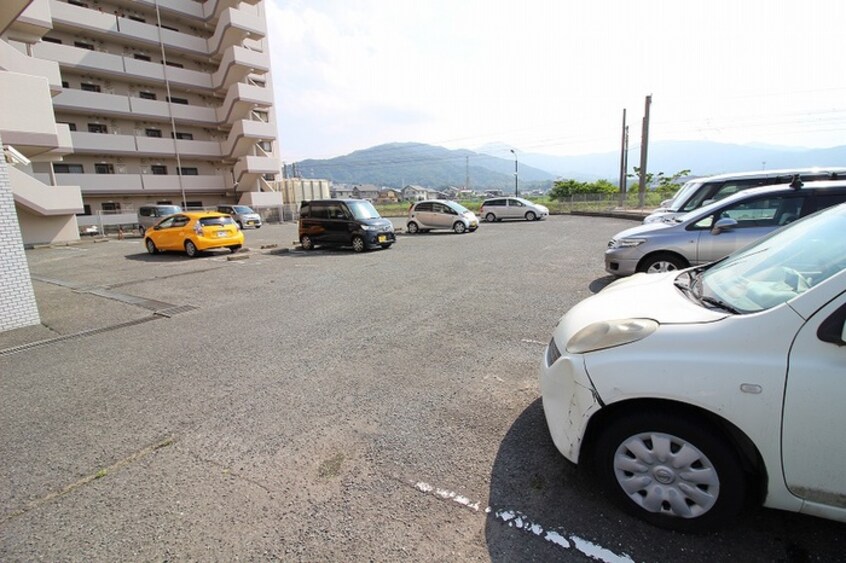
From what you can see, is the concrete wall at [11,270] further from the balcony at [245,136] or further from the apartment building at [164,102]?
the balcony at [245,136]

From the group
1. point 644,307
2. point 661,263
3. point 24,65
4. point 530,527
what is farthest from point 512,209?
point 24,65

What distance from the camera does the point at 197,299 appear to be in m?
7.68

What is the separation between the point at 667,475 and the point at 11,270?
8255mm

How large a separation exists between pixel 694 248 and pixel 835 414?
17.9 feet

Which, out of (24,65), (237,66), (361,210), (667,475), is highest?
(237,66)

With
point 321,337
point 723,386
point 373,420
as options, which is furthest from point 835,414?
point 321,337

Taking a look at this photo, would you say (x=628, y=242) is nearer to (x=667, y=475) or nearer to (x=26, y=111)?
(x=667, y=475)

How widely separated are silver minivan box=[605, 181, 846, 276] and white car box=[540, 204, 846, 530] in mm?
4128

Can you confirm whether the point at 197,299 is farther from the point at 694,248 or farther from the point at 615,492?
the point at 694,248

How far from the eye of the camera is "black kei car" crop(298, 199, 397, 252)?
13352mm

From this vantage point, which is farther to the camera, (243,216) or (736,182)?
(243,216)

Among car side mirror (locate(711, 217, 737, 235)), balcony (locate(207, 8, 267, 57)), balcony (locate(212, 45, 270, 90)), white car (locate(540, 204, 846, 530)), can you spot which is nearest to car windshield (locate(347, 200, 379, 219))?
car side mirror (locate(711, 217, 737, 235))

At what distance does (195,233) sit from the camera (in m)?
12.9

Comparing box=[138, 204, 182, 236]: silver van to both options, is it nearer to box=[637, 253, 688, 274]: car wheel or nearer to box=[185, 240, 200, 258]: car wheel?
box=[185, 240, 200, 258]: car wheel
